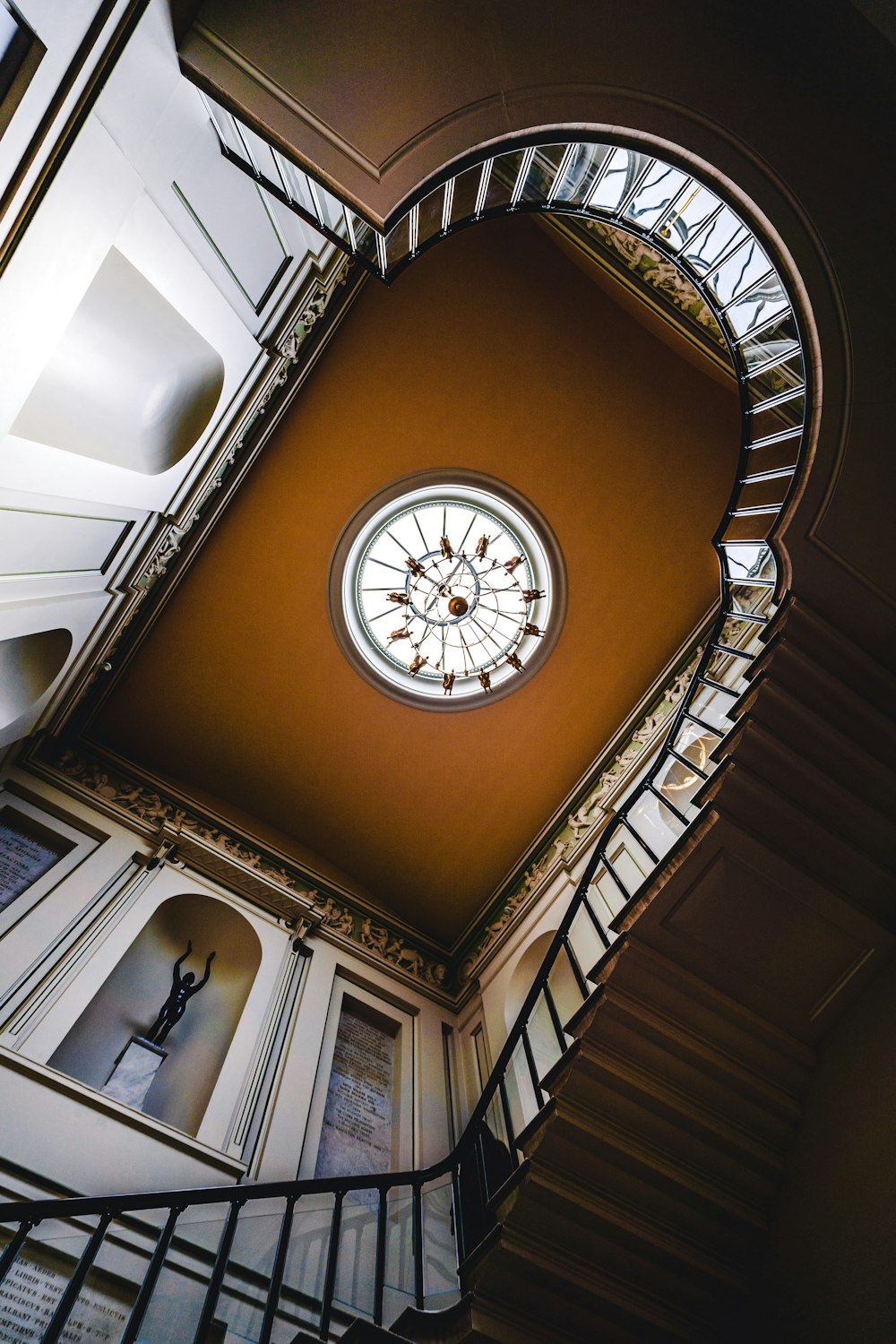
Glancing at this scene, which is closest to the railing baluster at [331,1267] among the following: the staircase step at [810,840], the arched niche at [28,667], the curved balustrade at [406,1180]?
the curved balustrade at [406,1180]

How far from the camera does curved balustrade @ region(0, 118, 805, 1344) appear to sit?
11.1 ft

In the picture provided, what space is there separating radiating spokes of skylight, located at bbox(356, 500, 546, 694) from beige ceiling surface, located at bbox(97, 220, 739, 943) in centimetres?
53

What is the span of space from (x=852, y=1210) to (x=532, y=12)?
6293mm

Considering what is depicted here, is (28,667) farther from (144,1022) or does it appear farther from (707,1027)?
(707,1027)

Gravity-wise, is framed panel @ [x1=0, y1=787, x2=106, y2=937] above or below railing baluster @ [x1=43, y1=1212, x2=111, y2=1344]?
A: below

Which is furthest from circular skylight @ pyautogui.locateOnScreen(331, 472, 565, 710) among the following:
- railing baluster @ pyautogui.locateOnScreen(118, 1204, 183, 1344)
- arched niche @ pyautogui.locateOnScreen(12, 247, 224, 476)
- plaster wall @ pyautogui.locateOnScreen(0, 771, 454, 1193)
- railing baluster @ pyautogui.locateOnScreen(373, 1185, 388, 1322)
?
railing baluster @ pyautogui.locateOnScreen(118, 1204, 183, 1344)

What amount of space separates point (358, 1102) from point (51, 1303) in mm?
4038

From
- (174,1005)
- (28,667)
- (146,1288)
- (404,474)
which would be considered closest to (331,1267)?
(146,1288)

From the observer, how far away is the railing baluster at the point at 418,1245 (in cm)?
407

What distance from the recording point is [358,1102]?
22.1 feet

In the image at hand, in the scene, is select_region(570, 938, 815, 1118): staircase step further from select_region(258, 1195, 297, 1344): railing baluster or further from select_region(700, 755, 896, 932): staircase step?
select_region(258, 1195, 297, 1344): railing baluster

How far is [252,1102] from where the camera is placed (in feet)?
19.2

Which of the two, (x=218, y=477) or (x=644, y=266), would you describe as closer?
(x=644, y=266)

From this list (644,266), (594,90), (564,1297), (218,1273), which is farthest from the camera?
(644,266)
